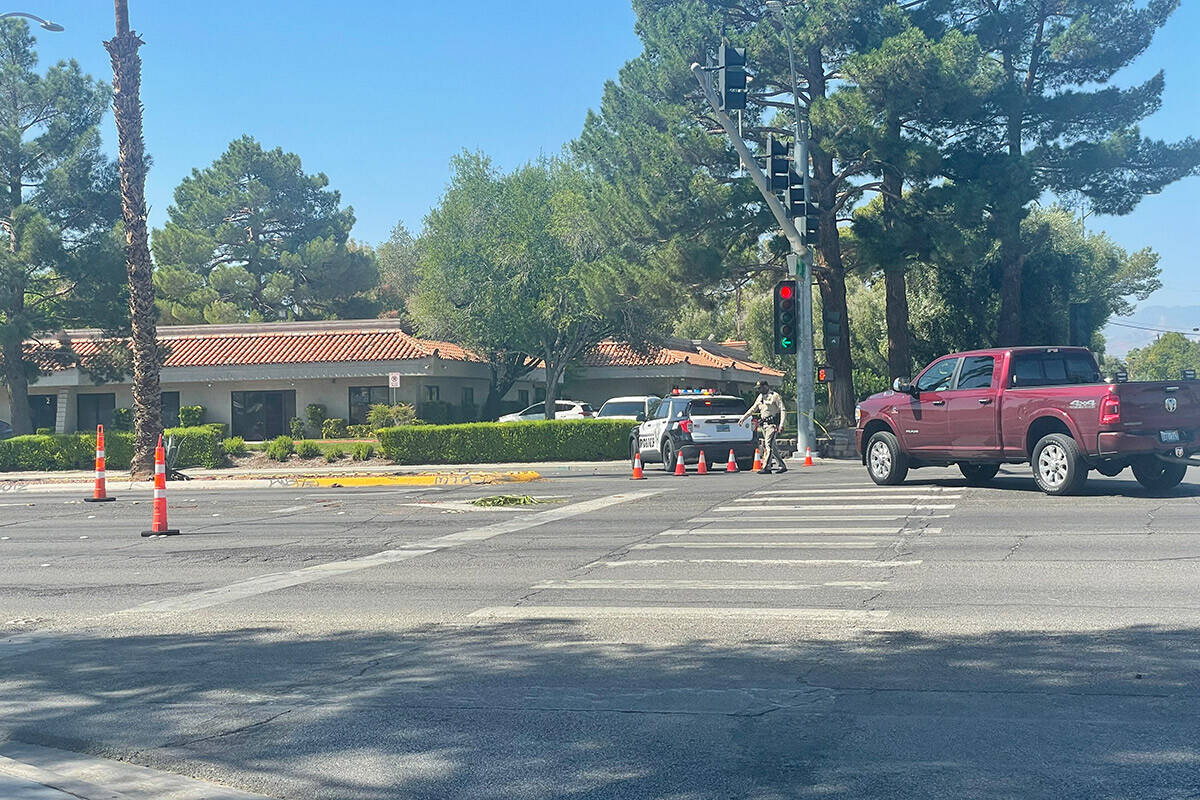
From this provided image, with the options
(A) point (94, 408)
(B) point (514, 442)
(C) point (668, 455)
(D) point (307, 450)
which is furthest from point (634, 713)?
(A) point (94, 408)

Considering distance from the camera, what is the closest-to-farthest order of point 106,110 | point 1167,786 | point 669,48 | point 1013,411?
point 1167,786, point 1013,411, point 669,48, point 106,110

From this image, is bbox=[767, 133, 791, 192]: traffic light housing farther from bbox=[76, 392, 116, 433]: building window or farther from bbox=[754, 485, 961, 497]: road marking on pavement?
bbox=[76, 392, 116, 433]: building window

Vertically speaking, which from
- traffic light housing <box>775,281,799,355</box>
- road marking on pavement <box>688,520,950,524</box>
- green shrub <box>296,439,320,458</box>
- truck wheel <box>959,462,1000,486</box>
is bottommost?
road marking on pavement <box>688,520,950,524</box>

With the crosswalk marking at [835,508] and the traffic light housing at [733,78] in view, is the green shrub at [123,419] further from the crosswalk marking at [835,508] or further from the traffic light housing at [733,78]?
the crosswalk marking at [835,508]

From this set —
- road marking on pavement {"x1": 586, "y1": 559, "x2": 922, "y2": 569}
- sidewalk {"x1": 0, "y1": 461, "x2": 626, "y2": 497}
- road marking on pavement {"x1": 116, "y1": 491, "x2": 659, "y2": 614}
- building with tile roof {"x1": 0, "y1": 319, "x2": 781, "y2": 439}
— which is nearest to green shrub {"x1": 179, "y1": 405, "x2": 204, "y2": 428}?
building with tile roof {"x1": 0, "y1": 319, "x2": 781, "y2": 439}

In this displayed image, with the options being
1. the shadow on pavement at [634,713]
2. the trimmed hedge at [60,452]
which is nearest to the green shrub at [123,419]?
the trimmed hedge at [60,452]

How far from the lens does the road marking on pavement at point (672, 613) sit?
8.64 m

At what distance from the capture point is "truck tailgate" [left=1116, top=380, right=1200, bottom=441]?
48.4ft

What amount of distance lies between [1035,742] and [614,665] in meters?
2.66

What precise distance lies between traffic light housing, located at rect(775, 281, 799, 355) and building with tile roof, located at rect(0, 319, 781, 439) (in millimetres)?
20635

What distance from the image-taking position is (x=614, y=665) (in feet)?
24.1

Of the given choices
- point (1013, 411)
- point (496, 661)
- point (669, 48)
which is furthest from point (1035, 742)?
point (669, 48)

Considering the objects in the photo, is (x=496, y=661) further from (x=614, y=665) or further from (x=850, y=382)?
(x=850, y=382)

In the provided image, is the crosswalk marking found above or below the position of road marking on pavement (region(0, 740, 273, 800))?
above
